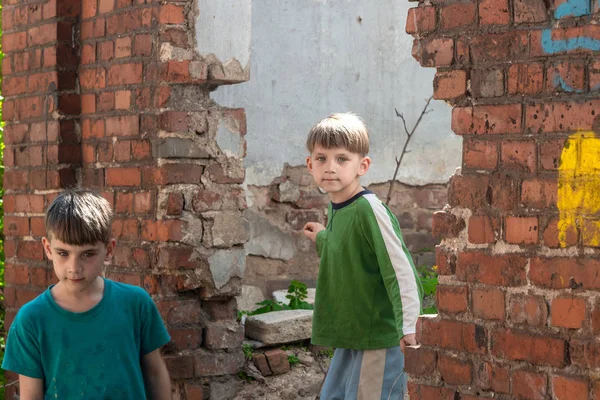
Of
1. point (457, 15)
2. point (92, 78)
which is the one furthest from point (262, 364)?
point (457, 15)

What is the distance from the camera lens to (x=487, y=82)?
9.13 feet

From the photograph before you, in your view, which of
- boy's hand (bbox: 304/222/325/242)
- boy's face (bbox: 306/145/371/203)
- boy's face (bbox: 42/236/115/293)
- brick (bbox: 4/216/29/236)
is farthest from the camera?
brick (bbox: 4/216/29/236)

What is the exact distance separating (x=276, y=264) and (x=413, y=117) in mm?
1620

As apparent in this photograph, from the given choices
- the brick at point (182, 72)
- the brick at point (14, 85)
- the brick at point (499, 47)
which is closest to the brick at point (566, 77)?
the brick at point (499, 47)

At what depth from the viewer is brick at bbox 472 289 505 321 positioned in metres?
2.74

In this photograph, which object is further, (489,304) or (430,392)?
(430,392)

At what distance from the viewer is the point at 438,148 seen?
7160 millimetres

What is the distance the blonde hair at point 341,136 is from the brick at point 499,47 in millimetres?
920

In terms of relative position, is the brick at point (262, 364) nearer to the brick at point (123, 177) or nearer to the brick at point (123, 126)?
the brick at point (123, 177)

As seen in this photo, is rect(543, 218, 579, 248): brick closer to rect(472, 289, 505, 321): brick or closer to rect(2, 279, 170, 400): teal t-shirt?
rect(472, 289, 505, 321): brick

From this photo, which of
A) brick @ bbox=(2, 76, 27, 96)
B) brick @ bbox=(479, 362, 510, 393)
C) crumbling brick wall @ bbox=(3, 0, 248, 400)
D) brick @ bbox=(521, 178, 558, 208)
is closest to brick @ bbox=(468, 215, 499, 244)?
brick @ bbox=(521, 178, 558, 208)

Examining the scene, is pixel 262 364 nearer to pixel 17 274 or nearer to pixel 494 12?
pixel 17 274

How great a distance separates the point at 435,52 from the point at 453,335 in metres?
0.89

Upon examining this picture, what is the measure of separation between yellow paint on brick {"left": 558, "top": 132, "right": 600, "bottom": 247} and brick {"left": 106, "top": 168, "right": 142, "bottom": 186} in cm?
220
